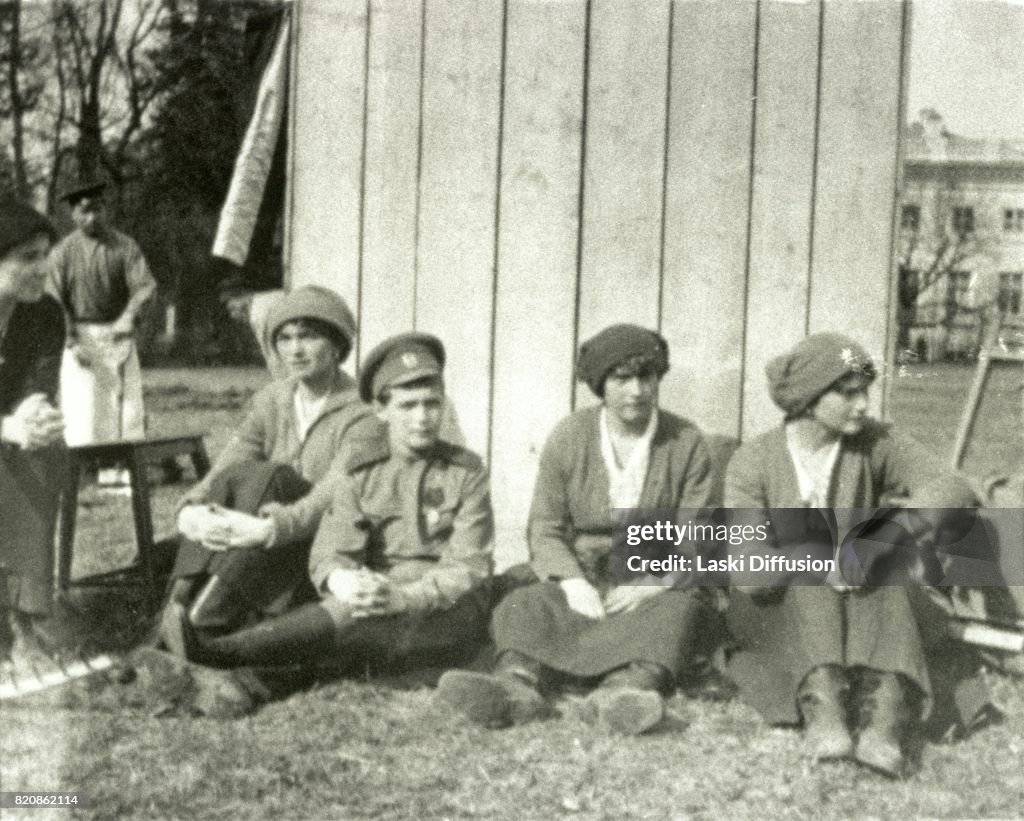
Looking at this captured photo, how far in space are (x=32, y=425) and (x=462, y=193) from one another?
1095 millimetres

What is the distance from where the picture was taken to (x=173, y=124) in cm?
320

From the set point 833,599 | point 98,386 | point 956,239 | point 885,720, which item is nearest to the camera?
point 885,720

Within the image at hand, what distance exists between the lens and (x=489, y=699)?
91.1 inches

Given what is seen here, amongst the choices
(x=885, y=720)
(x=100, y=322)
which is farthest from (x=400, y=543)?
(x=100, y=322)

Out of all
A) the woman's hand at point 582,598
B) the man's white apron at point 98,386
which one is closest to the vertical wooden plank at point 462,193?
the woman's hand at point 582,598

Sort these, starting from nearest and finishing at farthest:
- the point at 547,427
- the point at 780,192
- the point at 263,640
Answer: the point at 263,640, the point at 780,192, the point at 547,427

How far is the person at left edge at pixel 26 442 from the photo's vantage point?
2.56 metres

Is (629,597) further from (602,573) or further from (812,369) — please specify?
(812,369)

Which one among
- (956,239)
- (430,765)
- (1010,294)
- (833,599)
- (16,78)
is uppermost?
(16,78)

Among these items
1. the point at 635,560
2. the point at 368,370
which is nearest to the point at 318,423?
the point at 368,370

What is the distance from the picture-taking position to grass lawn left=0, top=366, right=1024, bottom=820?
6.75ft

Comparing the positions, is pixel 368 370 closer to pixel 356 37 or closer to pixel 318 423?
pixel 318 423

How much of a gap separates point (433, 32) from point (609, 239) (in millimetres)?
630

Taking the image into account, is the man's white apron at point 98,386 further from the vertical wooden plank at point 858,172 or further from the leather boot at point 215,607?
the vertical wooden plank at point 858,172
